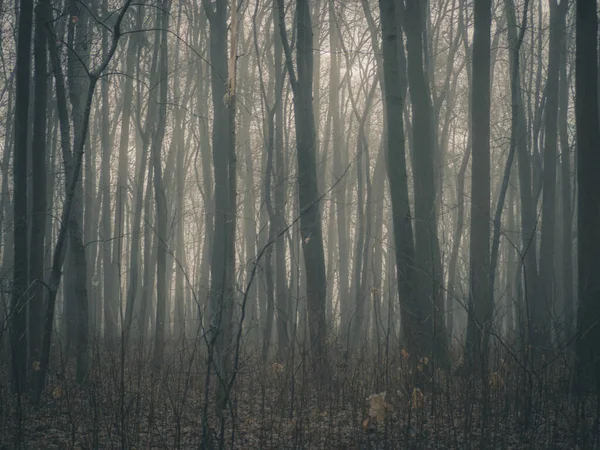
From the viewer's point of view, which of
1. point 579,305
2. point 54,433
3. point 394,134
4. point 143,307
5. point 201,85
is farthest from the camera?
point 201,85

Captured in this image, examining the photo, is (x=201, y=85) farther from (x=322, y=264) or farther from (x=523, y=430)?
(x=523, y=430)

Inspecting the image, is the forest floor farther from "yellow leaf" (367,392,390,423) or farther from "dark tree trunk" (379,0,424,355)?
"dark tree trunk" (379,0,424,355)

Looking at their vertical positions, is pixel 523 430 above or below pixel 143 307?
below

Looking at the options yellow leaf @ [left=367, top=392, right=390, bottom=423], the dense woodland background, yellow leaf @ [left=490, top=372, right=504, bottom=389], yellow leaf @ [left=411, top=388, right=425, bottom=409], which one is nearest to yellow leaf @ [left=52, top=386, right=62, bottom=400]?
the dense woodland background

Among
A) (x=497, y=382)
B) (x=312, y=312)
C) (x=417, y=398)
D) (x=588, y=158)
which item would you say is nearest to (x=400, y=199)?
(x=312, y=312)

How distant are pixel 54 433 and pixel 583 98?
266 inches

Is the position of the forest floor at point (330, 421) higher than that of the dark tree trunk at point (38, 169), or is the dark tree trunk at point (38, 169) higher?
the dark tree trunk at point (38, 169)

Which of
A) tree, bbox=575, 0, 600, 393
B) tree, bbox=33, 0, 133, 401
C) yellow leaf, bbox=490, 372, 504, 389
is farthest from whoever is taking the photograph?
tree, bbox=575, 0, 600, 393

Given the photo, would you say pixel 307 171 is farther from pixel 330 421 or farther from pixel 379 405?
pixel 379 405

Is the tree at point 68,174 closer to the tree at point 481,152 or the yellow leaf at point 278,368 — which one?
the yellow leaf at point 278,368

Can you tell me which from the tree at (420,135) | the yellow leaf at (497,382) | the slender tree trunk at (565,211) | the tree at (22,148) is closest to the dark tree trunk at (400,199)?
the tree at (420,135)

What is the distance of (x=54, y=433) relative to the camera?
5242 millimetres

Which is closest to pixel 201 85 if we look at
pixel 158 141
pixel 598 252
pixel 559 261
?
pixel 158 141

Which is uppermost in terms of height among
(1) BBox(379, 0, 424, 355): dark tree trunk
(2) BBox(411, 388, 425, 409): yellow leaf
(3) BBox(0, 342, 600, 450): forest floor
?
(1) BBox(379, 0, 424, 355): dark tree trunk
